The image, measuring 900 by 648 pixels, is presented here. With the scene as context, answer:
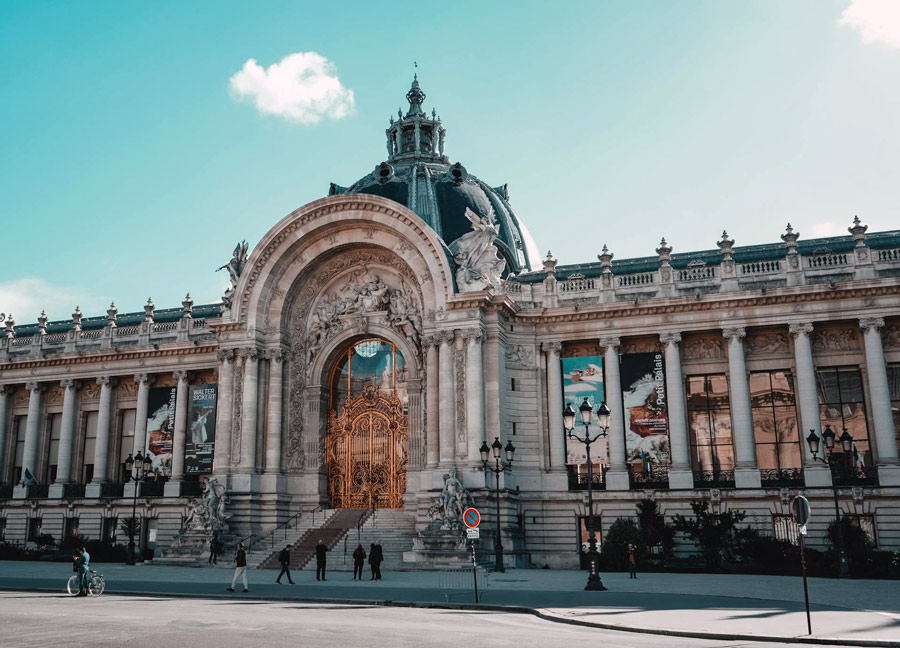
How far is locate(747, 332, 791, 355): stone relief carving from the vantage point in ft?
120

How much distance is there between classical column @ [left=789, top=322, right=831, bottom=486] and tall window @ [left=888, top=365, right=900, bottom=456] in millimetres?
3128

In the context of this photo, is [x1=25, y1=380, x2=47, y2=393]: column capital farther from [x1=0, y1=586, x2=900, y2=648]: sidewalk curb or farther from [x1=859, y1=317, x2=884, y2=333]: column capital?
[x1=859, y1=317, x2=884, y2=333]: column capital

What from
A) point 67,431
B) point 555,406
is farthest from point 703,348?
point 67,431

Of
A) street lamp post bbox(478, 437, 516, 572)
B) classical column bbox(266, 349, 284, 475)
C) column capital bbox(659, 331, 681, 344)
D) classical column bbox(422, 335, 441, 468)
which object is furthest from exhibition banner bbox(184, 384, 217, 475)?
Result: column capital bbox(659, 331, 681, 344)

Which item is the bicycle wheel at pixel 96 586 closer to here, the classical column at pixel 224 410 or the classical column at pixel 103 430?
the classical column at pixel 224 410

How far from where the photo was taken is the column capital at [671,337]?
36844 millimetres

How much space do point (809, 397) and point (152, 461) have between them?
32592 mm

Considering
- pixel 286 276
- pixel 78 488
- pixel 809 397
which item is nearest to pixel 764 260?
pixel 809 397

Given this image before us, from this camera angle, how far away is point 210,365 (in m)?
44.1

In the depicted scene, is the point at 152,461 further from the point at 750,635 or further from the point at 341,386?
the point at 750,635

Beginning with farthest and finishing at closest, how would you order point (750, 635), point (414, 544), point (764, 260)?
point (764, 260) → point (414, 544) → point (750, 635)

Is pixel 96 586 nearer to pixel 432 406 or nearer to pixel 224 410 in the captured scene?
pixel 432 406

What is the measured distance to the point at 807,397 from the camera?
3475 cm

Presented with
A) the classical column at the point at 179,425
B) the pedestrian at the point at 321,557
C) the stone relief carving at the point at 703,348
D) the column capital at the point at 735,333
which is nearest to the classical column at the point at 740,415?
the column capital at the point at 735,333
